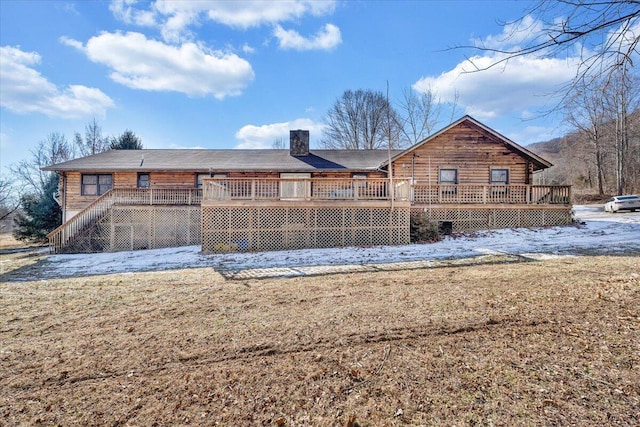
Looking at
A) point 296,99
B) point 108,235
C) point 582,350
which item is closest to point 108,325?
point 582,350

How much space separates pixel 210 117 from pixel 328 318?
1103 inches

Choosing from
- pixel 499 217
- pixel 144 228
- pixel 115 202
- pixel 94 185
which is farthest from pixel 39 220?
pixel 499 217

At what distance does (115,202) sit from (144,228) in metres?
1.95

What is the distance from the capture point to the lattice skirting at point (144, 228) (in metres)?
15.7

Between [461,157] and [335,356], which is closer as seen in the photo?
[335,356]

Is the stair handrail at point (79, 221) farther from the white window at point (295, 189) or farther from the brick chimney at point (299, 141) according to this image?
the brick chimney at point (299, 141)

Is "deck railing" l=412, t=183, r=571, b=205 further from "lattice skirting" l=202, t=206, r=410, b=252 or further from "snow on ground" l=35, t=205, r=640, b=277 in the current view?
"lattice skirting" l=202, t=206, r=410, b=252

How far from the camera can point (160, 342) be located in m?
4.04

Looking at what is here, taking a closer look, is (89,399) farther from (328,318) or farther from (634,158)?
(634,158)

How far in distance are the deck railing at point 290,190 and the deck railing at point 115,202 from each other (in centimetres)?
451

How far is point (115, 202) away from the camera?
52.4 ft

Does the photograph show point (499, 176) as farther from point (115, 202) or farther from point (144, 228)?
point (115, 202)

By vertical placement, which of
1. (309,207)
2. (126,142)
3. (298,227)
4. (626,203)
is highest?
(126,142)

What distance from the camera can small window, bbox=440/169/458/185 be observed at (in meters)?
17.1
